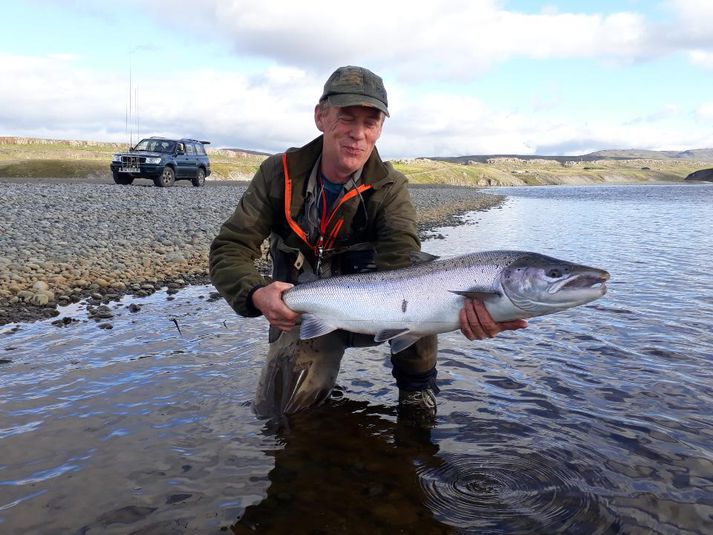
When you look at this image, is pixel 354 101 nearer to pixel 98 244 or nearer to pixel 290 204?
pixel 290 204

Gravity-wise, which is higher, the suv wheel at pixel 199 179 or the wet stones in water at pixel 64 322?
the suv wheel at pixel 199 179

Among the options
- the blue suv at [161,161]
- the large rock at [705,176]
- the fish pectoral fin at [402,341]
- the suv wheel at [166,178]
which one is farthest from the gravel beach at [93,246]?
the large rock at [705,176]

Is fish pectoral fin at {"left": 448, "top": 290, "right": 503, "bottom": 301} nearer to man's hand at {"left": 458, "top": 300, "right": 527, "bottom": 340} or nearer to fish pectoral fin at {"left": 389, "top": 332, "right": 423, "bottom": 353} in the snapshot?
man's hand at {"left": 458, "top": 300, "right": 527, "bottom": 340}

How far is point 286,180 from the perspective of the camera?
5.41 meters

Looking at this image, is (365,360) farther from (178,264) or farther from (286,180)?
(178,264)

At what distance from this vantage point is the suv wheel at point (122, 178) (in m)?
30.3

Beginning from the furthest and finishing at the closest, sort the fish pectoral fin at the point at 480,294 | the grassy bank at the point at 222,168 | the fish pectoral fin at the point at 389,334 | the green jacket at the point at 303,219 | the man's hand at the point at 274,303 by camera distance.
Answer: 1. the grassy bank at the point at 222,168
2. the green jacket at the point at 303,219
3. the man's hand at the point at 274,303
4. the fish pectoral fin at the point at 389,334
5. the fish pectoral fin at the point at 480,294

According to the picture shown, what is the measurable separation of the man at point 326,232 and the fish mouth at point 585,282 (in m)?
1.43

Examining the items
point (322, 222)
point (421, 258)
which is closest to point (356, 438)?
point (421, 258)

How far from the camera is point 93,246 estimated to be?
1331 centimetres

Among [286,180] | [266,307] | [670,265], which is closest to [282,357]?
[266,307]

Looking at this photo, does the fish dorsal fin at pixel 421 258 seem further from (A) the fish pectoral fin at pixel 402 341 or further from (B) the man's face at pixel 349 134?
(B) the man's face at pixel 349 134

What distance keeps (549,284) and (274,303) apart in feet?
7.29

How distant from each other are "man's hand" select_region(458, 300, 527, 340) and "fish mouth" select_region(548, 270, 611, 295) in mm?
456
